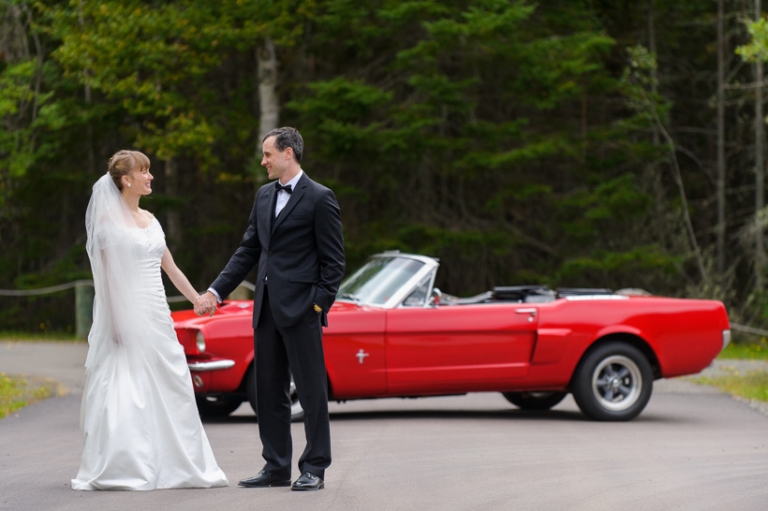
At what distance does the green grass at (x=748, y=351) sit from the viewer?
2005 cm

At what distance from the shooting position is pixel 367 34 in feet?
74.7

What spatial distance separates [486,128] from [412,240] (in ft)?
7.84

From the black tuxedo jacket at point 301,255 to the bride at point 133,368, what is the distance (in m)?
0.69

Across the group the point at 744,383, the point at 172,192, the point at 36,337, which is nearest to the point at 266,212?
the point at 744,383

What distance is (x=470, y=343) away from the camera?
11.1 m

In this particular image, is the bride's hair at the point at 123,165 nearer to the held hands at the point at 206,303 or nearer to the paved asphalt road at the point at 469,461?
the held hands at the point at 206,303

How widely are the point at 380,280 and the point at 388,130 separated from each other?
10371mm

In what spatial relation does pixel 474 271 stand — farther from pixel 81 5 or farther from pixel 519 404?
pixel 519 404

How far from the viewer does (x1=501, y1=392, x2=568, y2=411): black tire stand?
12.6m

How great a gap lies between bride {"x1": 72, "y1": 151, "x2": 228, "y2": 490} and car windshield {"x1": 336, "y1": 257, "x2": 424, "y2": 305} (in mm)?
3358

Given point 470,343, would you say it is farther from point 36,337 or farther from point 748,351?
point 36,337

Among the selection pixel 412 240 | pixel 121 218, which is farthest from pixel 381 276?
pixel 412 240

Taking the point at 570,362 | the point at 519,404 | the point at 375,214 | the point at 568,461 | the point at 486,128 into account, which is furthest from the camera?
the point at 375,214

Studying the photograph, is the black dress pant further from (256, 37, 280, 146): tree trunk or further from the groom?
(256, 37, 280, 146): tree trunk
